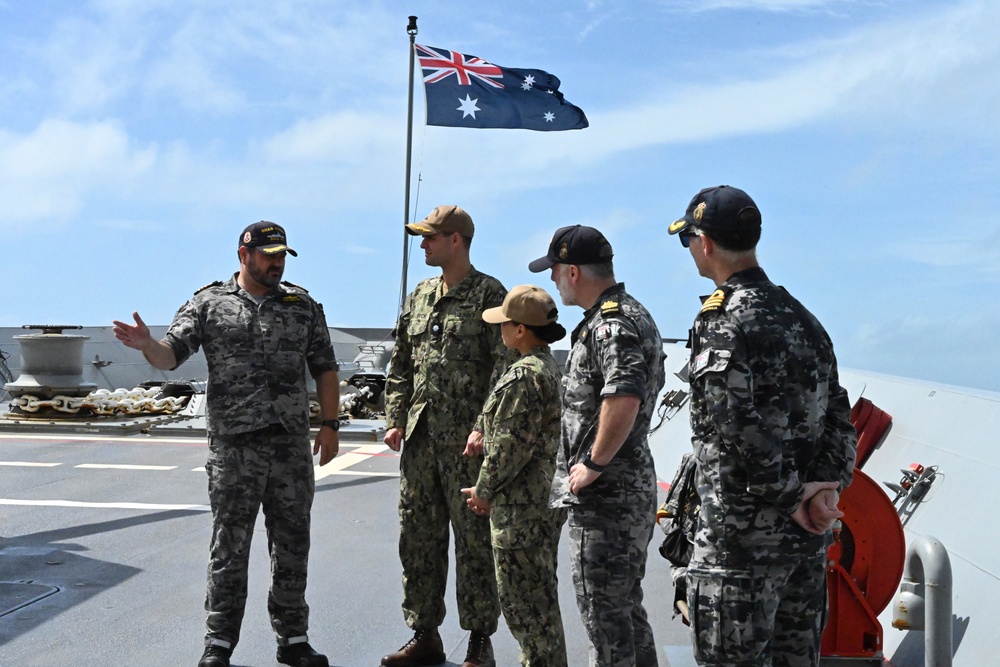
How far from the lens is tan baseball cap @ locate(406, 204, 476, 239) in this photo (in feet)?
14.9

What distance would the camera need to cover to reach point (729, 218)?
278 centimetres

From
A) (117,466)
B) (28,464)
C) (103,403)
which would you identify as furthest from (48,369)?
(117,466)

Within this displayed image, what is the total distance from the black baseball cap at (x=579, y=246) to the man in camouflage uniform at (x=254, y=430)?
1.42 m

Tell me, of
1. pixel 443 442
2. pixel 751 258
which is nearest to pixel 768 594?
pixel 751 258

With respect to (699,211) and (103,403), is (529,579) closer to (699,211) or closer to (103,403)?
(699,211)

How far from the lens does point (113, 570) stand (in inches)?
244

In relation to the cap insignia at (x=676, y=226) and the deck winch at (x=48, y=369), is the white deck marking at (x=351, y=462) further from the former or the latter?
the cap insignia at (x=676, y=226)

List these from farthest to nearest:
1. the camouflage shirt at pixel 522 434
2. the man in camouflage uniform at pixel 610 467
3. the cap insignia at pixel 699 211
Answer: the camouflage shirt at pixel 522 434, the man in camouflage uniform at pixel 610 467, the cap insignia at pixel 699 211

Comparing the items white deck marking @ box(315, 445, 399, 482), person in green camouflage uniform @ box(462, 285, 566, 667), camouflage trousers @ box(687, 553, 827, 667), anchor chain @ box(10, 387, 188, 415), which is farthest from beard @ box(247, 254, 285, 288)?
anchor chain @ box(10, 387, 188, 415)

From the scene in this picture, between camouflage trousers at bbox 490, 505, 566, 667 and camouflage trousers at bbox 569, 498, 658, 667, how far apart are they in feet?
1.14

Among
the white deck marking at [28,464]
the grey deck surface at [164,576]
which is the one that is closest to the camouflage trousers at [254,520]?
the grey deck surface at [164,576]

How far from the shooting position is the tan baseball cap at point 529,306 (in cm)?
380

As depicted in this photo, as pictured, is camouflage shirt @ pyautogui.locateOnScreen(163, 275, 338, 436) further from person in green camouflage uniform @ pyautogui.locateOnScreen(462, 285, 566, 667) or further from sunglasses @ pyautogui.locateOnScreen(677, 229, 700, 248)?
sunglasses @ pyautogui.locateOnScreen(677, 229, 700, 248)

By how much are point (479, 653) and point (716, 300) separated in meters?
2.29
